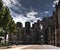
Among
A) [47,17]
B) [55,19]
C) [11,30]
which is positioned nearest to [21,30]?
[47,17]

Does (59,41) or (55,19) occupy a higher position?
(55,19)

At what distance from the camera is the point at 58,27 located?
70.9 meters

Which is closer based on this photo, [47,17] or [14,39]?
[47,17]

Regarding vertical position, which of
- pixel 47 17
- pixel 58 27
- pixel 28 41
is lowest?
pixel 28 41

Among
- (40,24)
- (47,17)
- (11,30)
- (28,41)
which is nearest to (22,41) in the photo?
(28,41)

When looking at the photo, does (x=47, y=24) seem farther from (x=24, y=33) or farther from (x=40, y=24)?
(x=24, y=33)

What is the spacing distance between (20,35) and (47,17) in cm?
1853

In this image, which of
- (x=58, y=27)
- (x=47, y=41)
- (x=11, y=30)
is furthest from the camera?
(x=47, y=41)

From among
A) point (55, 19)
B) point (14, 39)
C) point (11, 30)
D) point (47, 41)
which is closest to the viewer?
point (11, 30)

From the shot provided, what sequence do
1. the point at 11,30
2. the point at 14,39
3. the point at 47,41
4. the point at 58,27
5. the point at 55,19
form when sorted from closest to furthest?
the point at 11,30, the point at 58,27, the point at 55,19, the point at 47,41, the point at 14,39

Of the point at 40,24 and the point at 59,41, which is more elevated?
the point at 40,24

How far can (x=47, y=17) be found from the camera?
92.6m

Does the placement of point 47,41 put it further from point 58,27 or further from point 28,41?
point 58,27

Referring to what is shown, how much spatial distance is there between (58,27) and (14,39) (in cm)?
3434
